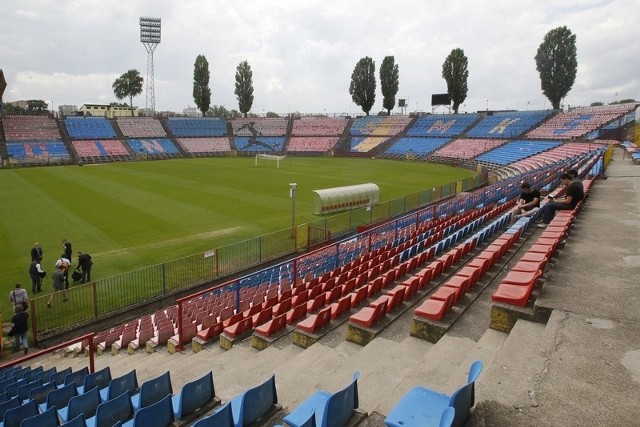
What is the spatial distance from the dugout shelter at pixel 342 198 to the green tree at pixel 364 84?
2679 inches

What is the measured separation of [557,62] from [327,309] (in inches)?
2969

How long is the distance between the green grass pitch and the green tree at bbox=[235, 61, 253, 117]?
49365mm

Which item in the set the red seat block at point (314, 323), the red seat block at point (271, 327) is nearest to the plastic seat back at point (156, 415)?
the red seat block at point (314, 323)

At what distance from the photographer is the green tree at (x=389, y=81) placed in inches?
3548

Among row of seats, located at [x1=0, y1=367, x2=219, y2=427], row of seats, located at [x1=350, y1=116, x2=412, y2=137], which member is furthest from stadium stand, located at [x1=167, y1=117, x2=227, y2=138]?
row of seats, located at [x1=0, y1=367, x2=219, y2=427]

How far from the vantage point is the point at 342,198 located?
28219 mm

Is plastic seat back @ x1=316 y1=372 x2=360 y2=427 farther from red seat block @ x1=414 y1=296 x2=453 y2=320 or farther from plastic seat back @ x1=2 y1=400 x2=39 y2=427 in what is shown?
plastic seat back @ x1=2 y1=400 x2=39 y2=427

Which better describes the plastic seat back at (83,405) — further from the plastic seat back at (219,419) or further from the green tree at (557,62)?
the green tree at (557,62)

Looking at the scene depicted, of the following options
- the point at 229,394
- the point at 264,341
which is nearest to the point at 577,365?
the point at 229,394

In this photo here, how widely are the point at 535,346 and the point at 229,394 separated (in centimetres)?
423

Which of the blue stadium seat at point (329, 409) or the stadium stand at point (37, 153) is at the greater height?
the stadium stand at point (37, 153)

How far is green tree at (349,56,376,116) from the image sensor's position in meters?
92.2

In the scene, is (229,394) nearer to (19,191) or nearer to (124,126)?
(19,191)

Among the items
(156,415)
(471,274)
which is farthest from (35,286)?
(471,274)
